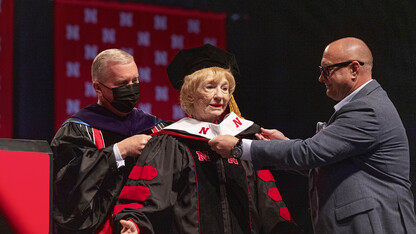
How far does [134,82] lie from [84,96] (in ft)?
7.06

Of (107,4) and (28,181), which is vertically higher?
(107,4)

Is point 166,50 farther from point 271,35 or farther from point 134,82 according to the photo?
point 134,82

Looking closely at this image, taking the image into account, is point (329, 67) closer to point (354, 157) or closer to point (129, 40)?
point (354, 157)

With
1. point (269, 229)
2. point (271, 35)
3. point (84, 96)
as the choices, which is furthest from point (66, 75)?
point (269, 229)

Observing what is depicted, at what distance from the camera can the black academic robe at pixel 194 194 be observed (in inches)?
129

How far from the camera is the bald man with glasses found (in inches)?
127

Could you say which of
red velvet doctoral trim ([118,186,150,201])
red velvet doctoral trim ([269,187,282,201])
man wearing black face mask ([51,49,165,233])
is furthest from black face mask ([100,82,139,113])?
red velvet doctoral trim ([269,187,282,201])

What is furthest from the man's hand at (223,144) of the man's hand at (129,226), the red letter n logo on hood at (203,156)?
the man's hand at (129,226)

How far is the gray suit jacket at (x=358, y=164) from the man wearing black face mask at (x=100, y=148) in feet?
2.90

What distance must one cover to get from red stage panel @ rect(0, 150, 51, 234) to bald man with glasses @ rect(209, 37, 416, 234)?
3.63ft

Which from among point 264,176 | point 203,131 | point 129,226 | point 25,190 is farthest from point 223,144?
point 25,190

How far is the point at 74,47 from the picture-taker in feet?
19.8

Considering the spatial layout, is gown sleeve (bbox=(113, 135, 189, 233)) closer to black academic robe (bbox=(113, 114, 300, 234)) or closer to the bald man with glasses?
black academic robe (bbox=(113, 114, 300, 234))

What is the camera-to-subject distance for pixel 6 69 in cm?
577
